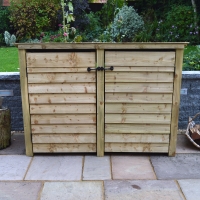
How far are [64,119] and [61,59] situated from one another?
64cm

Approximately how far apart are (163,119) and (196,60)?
1582 mm

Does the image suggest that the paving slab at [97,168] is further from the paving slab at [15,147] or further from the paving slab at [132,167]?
the paving slab at [15,147]

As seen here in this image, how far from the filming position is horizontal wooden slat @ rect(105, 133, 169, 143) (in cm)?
314

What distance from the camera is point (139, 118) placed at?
3.08 m

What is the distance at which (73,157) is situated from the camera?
317cm

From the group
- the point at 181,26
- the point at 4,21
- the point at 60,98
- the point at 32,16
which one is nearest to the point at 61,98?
the point at 60,98

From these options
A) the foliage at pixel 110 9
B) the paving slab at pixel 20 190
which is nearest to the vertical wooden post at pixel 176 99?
the paving slab at pixel 20 190

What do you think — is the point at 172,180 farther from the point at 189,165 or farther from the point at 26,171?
the point at 26,171

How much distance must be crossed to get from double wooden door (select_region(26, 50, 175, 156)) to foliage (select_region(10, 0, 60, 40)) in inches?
216

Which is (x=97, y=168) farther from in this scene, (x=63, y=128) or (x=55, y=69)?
(x=55, y=69)

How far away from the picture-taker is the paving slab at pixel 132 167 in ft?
9.16

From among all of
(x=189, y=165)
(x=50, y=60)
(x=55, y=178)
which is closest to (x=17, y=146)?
(x=55, y=178)

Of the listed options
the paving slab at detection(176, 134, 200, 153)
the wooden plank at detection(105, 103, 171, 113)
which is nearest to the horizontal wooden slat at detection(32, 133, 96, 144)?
the wooden plank at detection(105, 103, 171, 113)

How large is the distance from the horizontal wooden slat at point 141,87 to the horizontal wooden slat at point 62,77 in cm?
20
